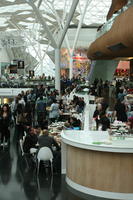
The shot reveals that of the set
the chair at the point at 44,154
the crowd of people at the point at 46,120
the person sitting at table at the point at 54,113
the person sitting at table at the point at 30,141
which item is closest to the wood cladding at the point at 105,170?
the chair at the point at 44,154

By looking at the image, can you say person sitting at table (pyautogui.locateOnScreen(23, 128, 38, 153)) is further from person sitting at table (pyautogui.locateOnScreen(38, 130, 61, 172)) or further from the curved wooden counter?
the curved wooden counter

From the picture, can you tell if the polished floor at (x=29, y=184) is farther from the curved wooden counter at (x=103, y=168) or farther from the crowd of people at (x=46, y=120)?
the crowd of people at (x=46, y=120)

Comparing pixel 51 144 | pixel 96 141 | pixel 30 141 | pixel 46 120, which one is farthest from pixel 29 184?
pixel 46 120

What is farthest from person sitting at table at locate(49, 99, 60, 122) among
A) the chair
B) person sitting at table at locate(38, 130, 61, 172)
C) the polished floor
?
the chair

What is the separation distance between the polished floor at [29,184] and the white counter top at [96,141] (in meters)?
1.25

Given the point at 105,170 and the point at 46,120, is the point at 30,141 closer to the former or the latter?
the point at 46,120

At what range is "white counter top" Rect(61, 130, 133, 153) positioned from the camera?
29.1 feet

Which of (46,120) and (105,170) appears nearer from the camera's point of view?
(105,170)

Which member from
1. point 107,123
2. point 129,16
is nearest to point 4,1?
point 129,16

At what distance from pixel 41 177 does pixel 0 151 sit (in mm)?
3917

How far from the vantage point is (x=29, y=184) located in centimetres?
1020

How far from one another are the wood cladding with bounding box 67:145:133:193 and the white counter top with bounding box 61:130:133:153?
6.3 inches

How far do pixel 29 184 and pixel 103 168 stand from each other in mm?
2301

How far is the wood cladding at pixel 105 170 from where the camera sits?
29.3 ft
